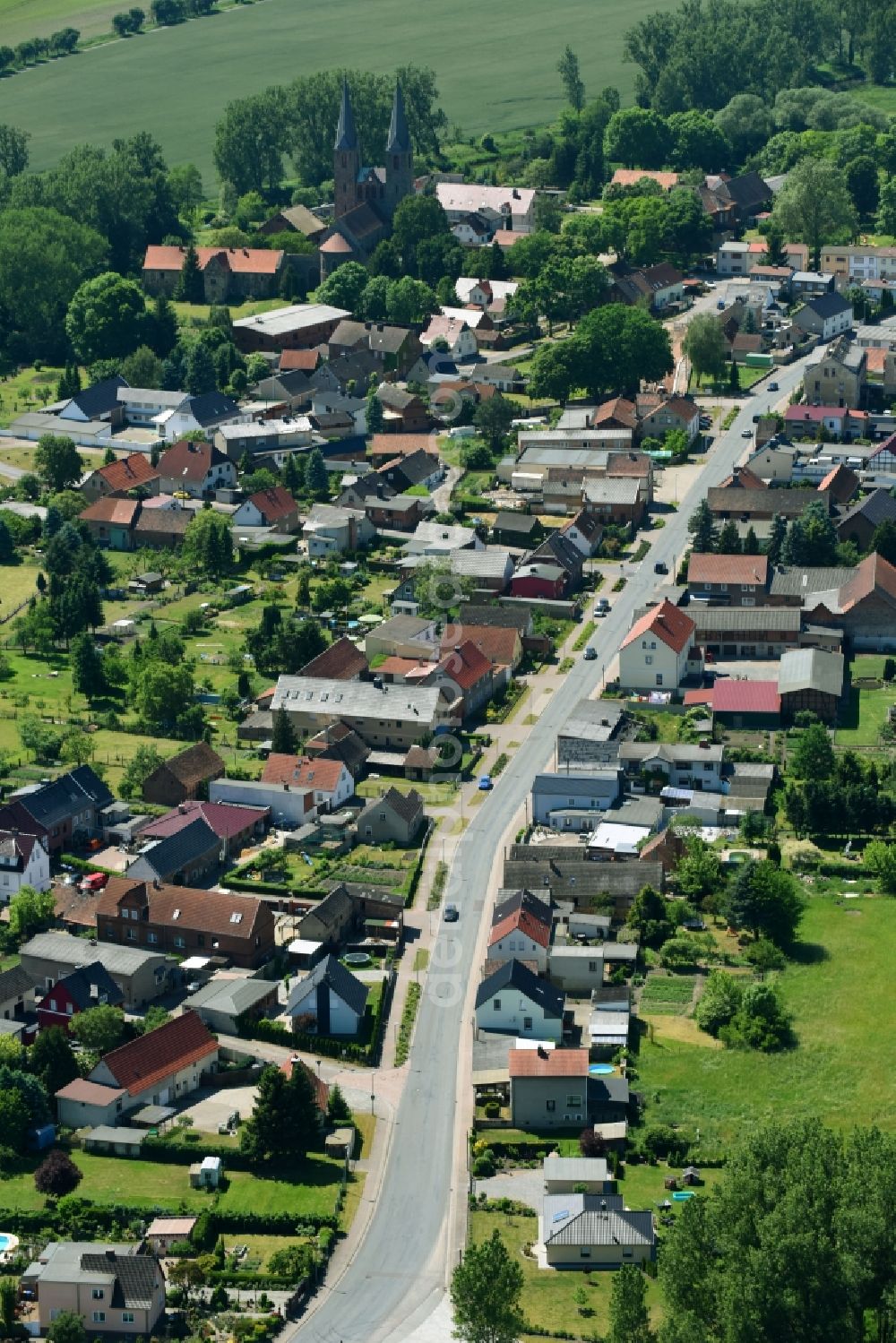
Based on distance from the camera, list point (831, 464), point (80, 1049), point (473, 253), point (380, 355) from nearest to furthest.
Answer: point (80, 1049) < point (831, 464) < point (380, 355) < point (473, 253)

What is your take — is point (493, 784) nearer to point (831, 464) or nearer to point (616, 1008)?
point (616, 1008)

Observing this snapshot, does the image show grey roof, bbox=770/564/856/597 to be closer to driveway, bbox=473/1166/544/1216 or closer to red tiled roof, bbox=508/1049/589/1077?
red tiled roof, bbox=508/1049/589/1077

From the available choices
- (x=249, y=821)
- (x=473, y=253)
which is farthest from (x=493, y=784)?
(x=473, y=253)

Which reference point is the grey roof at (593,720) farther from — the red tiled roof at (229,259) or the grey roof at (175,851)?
the red tiled roof at (229,259)

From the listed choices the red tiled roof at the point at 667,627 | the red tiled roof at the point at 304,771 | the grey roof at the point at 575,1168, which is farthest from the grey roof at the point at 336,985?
the red tiled roof at the point at 667,627

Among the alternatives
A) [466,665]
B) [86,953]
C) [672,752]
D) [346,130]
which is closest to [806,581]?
[466,665]

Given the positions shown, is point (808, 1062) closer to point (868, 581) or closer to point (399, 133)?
point (868, 581)

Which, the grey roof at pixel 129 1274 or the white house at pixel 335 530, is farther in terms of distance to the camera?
the white house at pixel 335 530
